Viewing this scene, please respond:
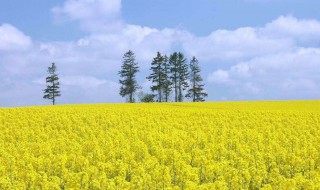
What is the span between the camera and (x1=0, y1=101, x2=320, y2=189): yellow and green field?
44.1ft

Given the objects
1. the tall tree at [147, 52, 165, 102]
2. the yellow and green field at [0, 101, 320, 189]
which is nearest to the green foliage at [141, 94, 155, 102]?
the tall tree at [147, 52, 165, 102]

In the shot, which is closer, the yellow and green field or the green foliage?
the yellow and green field

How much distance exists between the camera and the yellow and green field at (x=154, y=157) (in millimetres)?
13430

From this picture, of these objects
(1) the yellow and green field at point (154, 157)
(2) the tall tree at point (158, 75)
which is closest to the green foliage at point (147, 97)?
(2) the tall tree at point (158, 75)

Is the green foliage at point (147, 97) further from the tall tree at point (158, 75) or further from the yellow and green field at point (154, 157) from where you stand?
the yellow and green field at point (154, 157)

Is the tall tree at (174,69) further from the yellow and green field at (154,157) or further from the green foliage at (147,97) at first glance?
the yellow and green field at (154,157)

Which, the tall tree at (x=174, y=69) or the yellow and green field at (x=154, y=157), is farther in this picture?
the tall tree at (x=174, y=69)

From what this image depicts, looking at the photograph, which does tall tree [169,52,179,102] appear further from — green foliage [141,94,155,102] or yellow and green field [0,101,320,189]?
yellow and green field [0,101,320,189]

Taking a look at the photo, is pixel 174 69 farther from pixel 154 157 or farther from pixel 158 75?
pixel 154 157

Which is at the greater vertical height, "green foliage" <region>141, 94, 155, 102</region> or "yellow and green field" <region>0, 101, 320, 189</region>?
"green foliage" <region>141, 94, 155, 102</region>

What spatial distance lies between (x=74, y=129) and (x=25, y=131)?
Result: 3546 millimetres

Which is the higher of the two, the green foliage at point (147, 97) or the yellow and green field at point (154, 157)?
the green foliage at point (147, 97)

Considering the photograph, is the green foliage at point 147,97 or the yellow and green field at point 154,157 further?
the green foliage at point 147,97

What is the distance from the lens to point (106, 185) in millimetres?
12438
